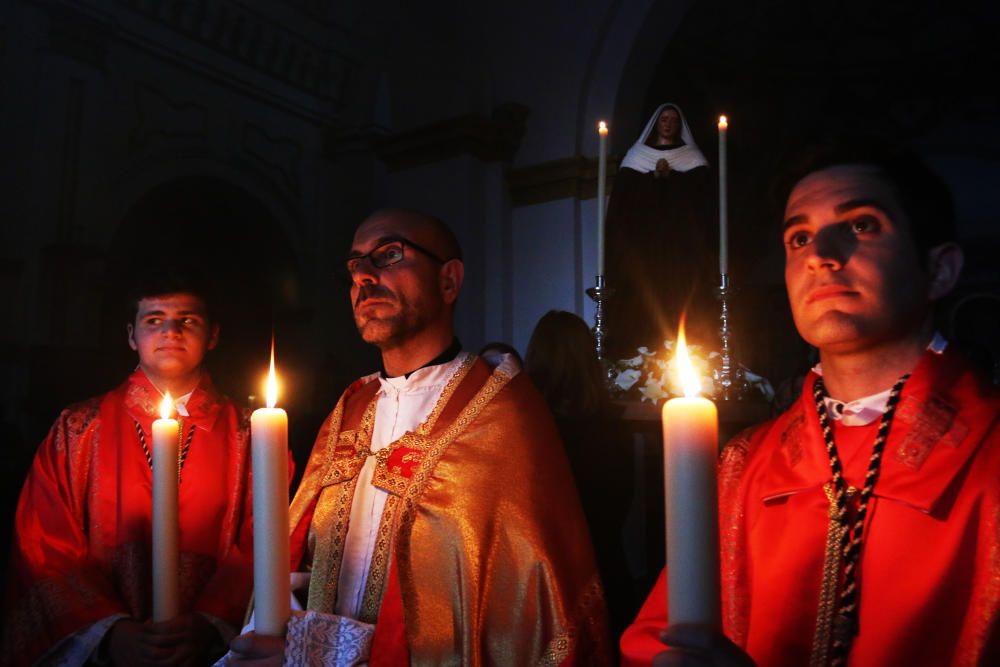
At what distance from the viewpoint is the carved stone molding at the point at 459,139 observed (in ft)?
18.5

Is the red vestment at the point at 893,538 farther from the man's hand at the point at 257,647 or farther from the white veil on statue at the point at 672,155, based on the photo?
the white veil on statue at the point at 672,155

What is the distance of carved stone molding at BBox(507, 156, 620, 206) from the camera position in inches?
212

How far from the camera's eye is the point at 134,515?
2.30 meters

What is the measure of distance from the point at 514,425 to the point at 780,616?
2.66 ft

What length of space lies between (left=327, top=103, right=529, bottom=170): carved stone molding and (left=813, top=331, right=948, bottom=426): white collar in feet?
15.0

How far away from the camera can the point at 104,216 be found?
4633mm

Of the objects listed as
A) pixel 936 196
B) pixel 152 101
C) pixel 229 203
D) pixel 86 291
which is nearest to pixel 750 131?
pixel 229 203

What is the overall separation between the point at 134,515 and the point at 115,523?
62mm

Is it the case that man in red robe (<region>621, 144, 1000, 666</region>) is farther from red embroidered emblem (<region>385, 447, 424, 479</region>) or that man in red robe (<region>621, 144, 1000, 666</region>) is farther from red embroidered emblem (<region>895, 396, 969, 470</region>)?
red embroidered emblem (<region>385, 447, 424, 479</region>)

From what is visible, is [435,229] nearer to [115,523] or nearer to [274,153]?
→ [115,523]

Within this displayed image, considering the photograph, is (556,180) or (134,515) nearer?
(134,515)

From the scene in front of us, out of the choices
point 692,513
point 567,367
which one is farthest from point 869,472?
point 567,367

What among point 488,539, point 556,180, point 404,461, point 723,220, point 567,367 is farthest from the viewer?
point 556,180

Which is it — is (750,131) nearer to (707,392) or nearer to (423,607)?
(707,392)
